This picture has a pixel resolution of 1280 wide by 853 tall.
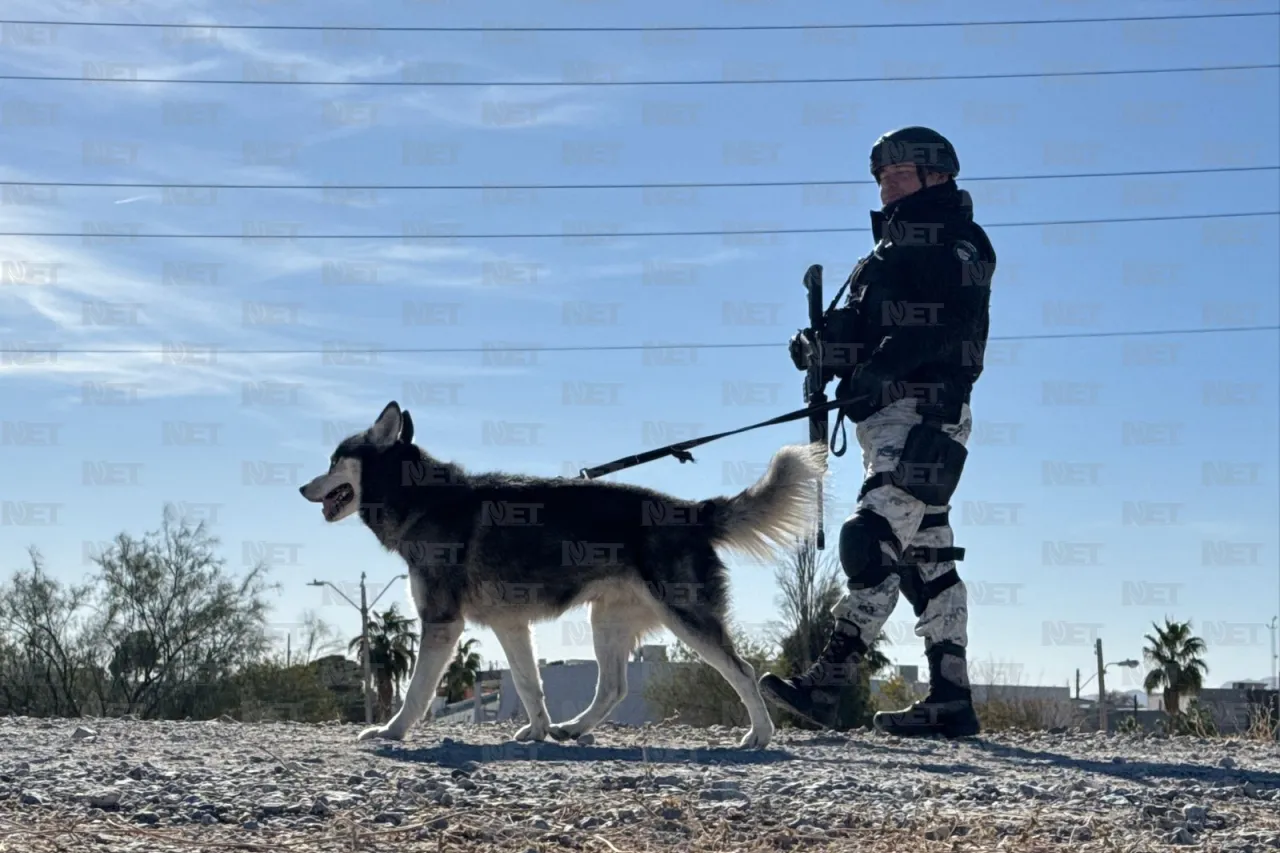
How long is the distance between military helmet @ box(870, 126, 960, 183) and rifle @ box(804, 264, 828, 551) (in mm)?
1017

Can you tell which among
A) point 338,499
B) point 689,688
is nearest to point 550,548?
point 338,499

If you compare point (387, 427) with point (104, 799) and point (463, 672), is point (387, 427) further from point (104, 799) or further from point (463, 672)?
point (463, 672)

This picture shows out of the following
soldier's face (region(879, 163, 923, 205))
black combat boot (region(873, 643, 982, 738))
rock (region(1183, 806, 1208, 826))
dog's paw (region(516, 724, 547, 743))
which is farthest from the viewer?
soldier's face (region(879, 163, 923, 205))

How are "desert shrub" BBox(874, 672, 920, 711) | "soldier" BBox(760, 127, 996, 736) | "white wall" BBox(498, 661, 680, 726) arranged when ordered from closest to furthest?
1. "soldier" BBox(760, 127, 996, 736)
2. "white wall" BBox(498, 661, 680, 726)
3. "desert shrub" BBox(874, 672, 920, 711)

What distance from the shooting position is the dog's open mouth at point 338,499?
9.80 m

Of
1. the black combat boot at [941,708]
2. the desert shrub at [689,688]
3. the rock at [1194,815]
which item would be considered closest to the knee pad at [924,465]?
the black combat boot at [941,708]

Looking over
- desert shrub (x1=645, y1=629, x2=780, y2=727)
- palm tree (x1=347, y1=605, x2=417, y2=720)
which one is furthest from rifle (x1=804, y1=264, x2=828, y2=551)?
palm tree (x1=347, y1=605, x2=417, y2=720)

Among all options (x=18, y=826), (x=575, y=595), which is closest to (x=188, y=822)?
(x=18, y=826)

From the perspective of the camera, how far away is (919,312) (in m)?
9.71

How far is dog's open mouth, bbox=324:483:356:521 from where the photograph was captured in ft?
32.1

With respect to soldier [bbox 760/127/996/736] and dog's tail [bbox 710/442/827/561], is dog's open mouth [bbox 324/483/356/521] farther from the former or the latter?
soldier [bbox 760/127/996/736]

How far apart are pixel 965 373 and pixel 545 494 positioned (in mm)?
2665

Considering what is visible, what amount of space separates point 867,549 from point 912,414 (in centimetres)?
88

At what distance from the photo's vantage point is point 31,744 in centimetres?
810
